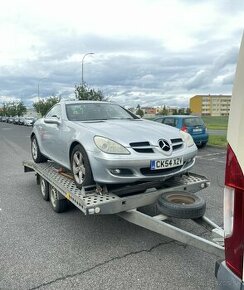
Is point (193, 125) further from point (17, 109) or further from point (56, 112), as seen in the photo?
point (17, 109)

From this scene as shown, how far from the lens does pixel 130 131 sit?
4.52 meters

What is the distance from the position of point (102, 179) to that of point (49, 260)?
1103 mm

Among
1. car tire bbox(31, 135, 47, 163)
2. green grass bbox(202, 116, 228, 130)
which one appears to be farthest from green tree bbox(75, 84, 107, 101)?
car tire bbox(31, 135, 47, 163)

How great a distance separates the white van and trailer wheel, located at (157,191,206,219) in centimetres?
148

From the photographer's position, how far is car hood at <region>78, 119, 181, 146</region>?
4.28 meters

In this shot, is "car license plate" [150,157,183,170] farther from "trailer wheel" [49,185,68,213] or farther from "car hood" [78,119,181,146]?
"trailer wheel" [49,185,68,213]

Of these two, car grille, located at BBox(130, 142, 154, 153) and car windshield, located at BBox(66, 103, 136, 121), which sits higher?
car windshield, located at BBox(66, 103, 136, 121)

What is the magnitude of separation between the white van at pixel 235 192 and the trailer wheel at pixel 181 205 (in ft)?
4.87

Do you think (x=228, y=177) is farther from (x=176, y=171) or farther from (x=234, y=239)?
(x=176, y=171)

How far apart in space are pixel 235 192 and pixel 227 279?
18.8 inches

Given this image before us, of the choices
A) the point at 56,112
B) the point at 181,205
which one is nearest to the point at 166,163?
the point at 181,205

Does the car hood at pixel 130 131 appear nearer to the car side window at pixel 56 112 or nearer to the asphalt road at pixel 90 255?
the car side window at pixel 56 112

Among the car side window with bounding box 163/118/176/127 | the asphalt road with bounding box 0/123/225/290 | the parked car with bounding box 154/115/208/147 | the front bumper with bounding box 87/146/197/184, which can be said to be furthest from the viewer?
the car side window with bounding box 163/118/176/127

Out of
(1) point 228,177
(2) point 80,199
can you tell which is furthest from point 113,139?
(1) point 228,177
